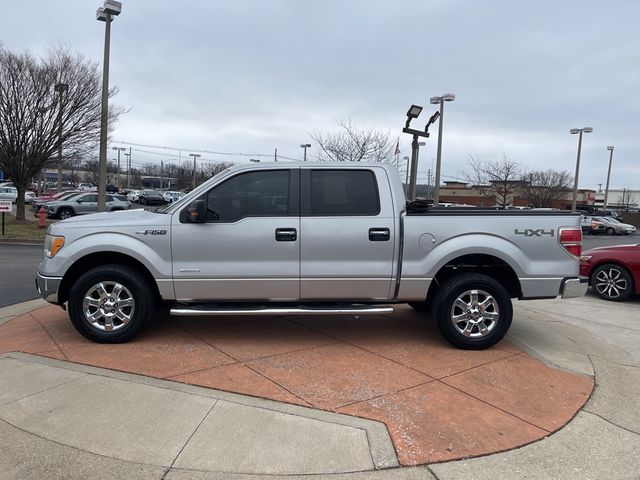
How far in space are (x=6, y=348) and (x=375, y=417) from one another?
3.79 meters

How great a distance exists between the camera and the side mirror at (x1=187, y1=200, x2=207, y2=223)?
4.88m

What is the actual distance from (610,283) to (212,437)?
8.29 meters

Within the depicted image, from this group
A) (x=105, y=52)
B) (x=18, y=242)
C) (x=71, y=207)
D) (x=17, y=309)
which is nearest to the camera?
(x=17, y=309)

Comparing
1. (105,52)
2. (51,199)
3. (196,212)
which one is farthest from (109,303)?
(51,199)

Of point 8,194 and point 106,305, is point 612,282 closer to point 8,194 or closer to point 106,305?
point 106,305

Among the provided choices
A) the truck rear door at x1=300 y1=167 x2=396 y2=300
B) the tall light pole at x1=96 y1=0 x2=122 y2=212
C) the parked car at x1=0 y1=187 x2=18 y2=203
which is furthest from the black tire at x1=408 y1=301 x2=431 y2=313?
the parked car at x1=0 y1=187 x2=18 y2=203

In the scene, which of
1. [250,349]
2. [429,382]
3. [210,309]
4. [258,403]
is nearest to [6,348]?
[210,309]

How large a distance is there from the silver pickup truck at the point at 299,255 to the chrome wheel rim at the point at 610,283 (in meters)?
4.58

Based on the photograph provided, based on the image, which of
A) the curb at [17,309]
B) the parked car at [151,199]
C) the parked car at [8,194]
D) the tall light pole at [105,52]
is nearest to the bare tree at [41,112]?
the tall light pole at [105,52]

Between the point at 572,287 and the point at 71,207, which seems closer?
the point at 572,287

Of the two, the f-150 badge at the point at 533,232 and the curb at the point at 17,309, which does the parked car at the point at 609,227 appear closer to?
the f-150 badge at the point at 533,232

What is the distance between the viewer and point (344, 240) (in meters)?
4.96

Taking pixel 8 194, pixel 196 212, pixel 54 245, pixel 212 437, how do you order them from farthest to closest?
pixel 8 194 < pixel 54 245 < pixel 196 212 < pixel 212 437

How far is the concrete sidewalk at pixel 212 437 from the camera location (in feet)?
9.68
